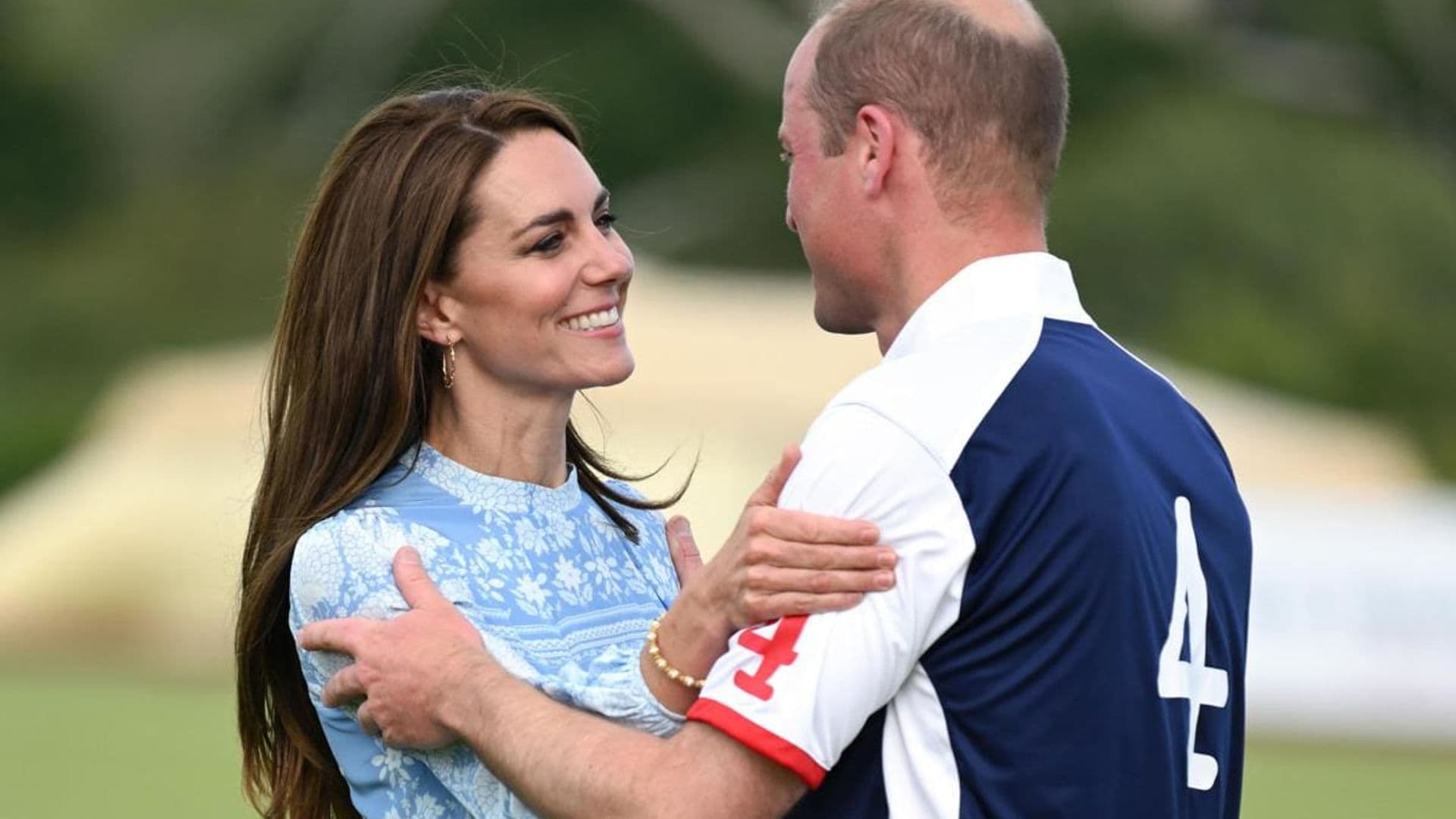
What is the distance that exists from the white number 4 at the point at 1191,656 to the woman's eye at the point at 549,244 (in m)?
1.31

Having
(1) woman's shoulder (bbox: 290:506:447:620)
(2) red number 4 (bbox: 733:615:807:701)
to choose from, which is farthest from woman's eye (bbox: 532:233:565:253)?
(2) red number 4 (bbox: 733:615:807:701)

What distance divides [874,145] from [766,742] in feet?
2.84

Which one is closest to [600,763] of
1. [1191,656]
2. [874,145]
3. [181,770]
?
[1191,656]

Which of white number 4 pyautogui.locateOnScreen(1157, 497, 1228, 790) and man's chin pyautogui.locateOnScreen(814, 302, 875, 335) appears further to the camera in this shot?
man's chin pyautogui.locateOnScreen(814, 302, 875, 335)

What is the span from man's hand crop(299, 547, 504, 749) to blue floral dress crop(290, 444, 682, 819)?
6 centimetres

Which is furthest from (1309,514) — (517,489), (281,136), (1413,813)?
(281,136)

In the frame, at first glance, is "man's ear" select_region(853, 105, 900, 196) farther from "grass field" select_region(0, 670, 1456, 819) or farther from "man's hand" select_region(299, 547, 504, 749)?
"grass field" select_region(0, 670, 1456, 819)

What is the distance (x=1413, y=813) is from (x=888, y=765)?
342 inches

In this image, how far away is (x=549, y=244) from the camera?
406 cm

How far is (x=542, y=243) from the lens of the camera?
4051 mm

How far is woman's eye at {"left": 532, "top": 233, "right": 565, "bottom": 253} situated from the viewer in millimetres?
4043

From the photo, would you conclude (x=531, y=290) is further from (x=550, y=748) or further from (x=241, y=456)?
(x=241, y=456)

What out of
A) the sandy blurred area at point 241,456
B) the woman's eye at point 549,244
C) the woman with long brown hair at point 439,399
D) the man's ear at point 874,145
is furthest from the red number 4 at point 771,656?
the sandy blurred area at point 241,456

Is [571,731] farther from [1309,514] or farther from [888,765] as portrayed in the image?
[1309,514]
